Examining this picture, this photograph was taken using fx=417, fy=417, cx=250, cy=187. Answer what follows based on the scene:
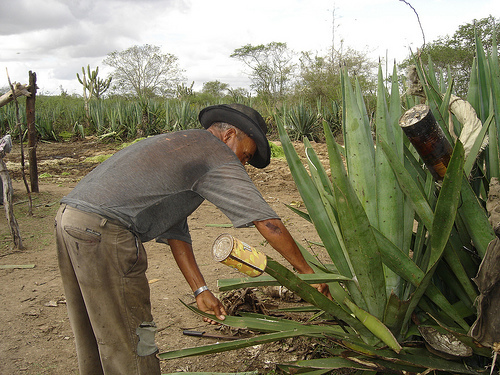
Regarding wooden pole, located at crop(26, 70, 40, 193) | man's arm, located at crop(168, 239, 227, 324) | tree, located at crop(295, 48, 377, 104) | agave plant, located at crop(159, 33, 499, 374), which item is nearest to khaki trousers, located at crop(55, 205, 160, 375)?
agave plant, located at crop(159, 33, 499, 374)

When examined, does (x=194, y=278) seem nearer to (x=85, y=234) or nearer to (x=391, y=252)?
(x=85, y=234)

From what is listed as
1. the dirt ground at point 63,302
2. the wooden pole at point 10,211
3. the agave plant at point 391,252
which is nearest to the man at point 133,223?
the agave plant at point 391,252

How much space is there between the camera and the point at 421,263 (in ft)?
5.80

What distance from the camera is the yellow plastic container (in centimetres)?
131

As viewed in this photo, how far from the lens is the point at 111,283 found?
6.11ft

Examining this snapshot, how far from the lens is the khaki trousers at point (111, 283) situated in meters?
1.83

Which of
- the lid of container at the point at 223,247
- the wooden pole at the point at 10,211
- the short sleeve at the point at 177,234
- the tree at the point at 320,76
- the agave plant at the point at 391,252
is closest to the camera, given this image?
the lid of container at the point at 223,247

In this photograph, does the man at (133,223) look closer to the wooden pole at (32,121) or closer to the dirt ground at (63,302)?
the dirt ground at (63,302)

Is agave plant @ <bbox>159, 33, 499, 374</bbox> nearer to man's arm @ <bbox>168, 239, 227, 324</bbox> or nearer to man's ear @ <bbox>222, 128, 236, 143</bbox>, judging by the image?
man's arm @ <bbox>168, 239, 227, 324</bbox>

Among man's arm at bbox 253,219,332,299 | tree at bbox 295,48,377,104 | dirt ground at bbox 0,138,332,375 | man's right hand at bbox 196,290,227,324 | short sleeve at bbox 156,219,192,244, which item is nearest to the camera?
man's arm at bbox 253,219,332,299

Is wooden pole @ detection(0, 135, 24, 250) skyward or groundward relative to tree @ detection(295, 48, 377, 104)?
groundward

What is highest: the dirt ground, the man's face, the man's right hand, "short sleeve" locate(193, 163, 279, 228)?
the man's face

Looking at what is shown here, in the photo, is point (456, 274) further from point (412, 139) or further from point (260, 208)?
point (260, 208)

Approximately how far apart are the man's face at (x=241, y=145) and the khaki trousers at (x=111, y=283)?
0.68 m
